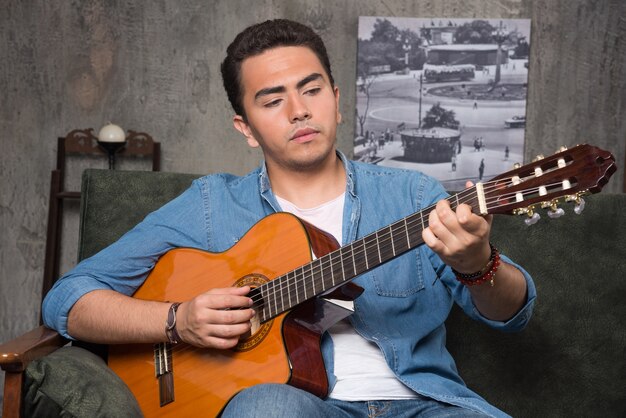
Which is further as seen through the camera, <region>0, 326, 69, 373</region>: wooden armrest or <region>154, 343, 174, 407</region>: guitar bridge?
<region>154, 343, 174, 407</region>: guitar bridge

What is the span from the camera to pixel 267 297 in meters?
1.62

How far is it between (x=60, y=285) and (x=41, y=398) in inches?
15.1

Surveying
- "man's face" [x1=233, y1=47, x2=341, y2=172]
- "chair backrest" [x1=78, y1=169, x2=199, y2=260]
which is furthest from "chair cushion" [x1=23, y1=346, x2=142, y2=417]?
"man's face" [x1=233, y1=47, x2=341, y2=172]

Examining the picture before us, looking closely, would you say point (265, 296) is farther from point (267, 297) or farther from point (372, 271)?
point (372, 271)

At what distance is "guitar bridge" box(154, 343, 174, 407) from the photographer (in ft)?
5.66

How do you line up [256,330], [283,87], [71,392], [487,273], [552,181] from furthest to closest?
[283,87]
[256,330]
[71,392]
[487,273]
[552,181]

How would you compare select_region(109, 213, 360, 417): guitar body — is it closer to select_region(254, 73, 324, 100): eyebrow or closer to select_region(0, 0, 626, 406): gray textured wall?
select_region(254, 73, 324, 100): eyebrow

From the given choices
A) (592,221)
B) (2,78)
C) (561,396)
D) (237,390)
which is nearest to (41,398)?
(237,390)

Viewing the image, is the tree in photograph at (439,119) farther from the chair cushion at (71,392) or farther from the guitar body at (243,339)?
the chair cushion at (71,392)

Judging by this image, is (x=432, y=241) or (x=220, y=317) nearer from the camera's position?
(x=432, y=241)

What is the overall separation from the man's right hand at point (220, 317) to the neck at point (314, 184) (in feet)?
1.18

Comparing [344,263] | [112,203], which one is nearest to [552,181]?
[344,263]

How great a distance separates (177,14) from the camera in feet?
12.9

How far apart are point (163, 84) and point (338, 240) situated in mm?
2435
